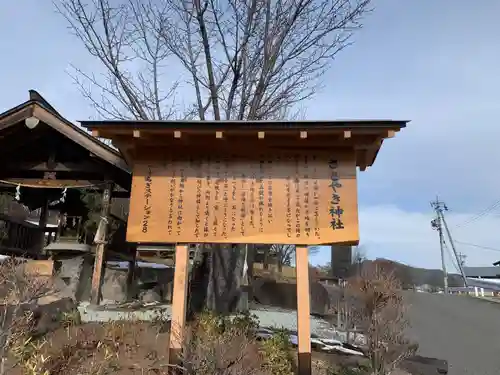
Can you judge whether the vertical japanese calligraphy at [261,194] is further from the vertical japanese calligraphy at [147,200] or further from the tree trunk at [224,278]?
the tree trunk at [224,278]

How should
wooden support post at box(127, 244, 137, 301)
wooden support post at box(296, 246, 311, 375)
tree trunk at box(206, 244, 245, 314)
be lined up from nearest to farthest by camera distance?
wooden support post at box(296, 246, 311, 375) < tree trunk at box(206, 244, 245, 314) < wooden support post at box(127, 244, 137, 301)

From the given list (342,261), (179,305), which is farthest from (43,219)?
(342,261)

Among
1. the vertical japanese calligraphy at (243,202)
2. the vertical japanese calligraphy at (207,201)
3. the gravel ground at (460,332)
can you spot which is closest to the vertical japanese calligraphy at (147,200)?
the vertical japanese calligraphy at (207,201)

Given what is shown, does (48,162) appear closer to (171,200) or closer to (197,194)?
(171,200)

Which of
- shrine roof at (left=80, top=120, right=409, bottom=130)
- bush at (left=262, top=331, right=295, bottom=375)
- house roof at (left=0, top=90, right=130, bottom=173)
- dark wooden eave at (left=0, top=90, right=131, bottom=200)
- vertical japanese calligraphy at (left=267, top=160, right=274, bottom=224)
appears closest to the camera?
shrine roof at (left=80, top=120, right=409, bottom=130)

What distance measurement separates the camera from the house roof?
1003 cm

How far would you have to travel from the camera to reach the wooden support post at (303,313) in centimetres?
611

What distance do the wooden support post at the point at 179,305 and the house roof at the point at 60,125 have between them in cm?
428

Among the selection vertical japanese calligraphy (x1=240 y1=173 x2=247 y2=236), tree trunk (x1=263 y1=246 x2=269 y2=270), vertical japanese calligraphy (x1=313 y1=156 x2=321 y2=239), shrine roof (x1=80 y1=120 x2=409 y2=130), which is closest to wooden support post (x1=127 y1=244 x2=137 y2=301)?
shrine roof (x1=80 y1=120 x2=409 y2=130)

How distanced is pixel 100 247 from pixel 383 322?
731 cm

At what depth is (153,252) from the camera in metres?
20.1

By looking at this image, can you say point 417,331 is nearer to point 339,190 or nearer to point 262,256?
point 339,190

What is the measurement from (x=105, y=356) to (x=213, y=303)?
3.75 meters

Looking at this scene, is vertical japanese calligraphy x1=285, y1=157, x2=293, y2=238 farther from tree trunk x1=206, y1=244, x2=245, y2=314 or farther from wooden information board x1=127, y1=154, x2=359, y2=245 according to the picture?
tree trunk x1=206, y1=244, x2=245, y2=314
